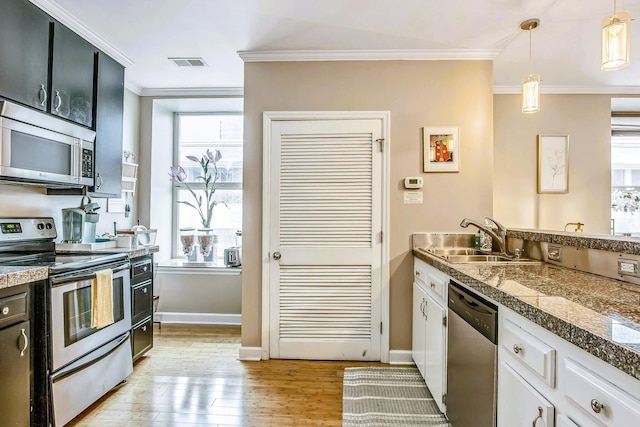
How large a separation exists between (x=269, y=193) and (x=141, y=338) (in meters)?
1.58

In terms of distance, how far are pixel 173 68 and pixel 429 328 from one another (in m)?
3.16

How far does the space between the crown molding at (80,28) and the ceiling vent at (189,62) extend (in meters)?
0.40

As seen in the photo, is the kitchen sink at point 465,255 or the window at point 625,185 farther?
the window at point 625,185

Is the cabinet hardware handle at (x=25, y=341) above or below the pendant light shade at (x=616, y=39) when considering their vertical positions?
below

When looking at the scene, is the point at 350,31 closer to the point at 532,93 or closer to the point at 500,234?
the point at 532,93

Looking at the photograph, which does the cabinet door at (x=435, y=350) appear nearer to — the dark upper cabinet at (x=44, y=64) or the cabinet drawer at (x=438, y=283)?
the cabinet drawer at (x=438, y=283)

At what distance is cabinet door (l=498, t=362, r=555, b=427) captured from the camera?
1113 mm

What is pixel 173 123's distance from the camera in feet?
14.1

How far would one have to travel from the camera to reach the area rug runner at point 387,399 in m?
2.06

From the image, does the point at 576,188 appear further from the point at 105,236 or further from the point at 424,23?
the point at 105,236

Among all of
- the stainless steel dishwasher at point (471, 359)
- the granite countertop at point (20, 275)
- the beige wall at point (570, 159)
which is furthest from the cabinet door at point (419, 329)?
the granite countertop at point (20, 275)

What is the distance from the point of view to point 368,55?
9.40ft

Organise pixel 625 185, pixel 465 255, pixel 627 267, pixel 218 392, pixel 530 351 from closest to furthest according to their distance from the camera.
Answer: pixel 530 351
pixel 627 267
pixel 218 392
pixel 465 255
pixel 625 185

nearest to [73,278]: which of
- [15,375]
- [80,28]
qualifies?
[15,375]
